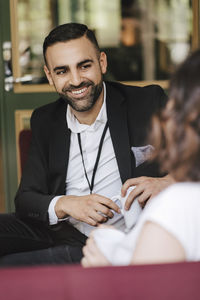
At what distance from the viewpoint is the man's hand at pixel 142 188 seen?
1.74 m

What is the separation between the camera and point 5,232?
2.03 meters

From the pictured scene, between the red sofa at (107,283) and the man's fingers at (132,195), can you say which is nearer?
the red sofa at (107,283)

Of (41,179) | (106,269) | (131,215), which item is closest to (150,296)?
(106,269)

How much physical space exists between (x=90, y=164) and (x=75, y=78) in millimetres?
379

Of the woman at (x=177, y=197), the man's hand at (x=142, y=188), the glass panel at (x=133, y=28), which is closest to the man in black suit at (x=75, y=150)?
the man's hand at (x=142, y=188)

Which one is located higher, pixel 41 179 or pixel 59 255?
pixel 41 179

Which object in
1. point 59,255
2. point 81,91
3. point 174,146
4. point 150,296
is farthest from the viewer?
point 81,91

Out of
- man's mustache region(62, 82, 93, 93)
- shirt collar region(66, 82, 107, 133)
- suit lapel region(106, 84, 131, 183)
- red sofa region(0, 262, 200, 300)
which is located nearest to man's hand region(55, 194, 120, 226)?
suit lapel region(106, 84, 131, 183)

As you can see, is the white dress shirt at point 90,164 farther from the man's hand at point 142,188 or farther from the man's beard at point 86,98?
the man's hand at point 142,188

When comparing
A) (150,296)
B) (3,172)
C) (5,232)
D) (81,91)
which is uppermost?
(81,91)

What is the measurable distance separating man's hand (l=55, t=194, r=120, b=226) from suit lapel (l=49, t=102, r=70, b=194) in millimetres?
214

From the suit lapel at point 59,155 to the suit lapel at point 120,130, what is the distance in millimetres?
214

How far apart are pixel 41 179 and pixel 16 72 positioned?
1685 millimetres

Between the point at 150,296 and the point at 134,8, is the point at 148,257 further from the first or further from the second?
the point at 134,8
